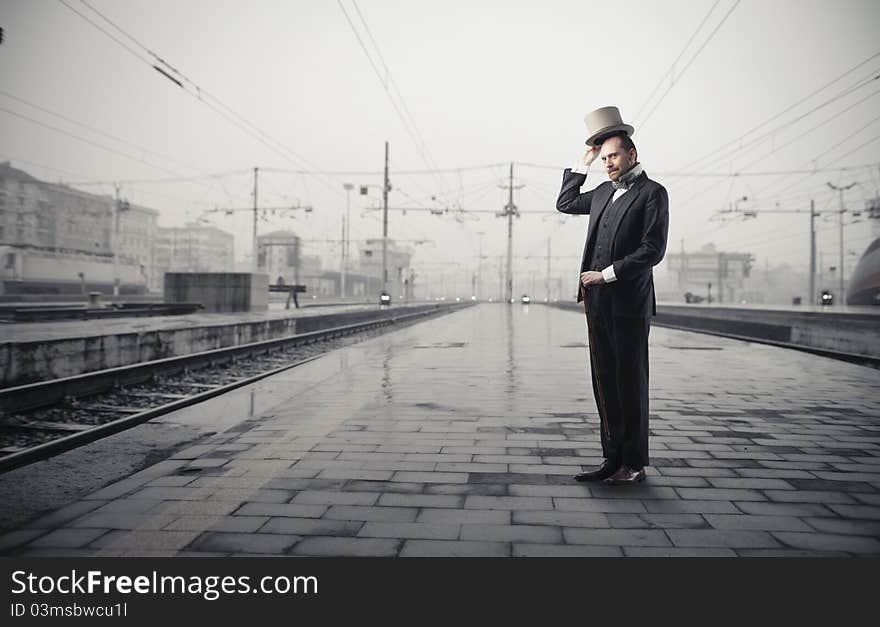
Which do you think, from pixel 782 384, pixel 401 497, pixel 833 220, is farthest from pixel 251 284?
pixel 833 220

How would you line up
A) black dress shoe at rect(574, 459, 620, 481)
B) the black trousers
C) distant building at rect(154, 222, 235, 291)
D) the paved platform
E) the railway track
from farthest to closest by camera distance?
distant building at rect(154, 222, 235, 291) → the railway track → black dress shoe at rect(574, 459, 620, 481) → the black trousers → the paved platform

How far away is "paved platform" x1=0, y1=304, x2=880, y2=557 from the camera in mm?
2426

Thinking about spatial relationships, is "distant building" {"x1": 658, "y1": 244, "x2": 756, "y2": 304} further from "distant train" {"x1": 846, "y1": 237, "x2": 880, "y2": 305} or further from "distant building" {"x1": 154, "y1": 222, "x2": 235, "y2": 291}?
"distant building" {"x1": 154, "y1": 222, "x2": 235, "y2": 291}

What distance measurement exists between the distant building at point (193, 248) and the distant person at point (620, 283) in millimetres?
111764

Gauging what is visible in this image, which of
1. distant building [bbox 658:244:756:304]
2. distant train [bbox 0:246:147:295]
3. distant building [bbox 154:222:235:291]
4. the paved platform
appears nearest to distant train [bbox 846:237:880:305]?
distant building [bbox 658:244:756:304]

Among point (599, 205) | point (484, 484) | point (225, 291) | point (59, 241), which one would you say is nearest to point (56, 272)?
point (225, 291)

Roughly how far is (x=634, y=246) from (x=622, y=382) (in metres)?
0.72

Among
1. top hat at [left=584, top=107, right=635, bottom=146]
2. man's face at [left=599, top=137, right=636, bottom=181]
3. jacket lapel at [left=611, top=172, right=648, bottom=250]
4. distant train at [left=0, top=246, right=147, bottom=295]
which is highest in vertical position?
distant train at [left=0, top=246, right=147, bottom=295]

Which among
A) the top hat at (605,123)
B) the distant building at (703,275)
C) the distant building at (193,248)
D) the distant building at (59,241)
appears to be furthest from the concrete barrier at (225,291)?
the distant building at (193,248)

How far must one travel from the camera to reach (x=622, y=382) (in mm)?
3148

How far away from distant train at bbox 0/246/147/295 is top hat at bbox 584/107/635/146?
3746cm

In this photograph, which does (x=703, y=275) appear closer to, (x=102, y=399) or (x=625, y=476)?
(x=102, y=399)

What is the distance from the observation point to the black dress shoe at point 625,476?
320cm
